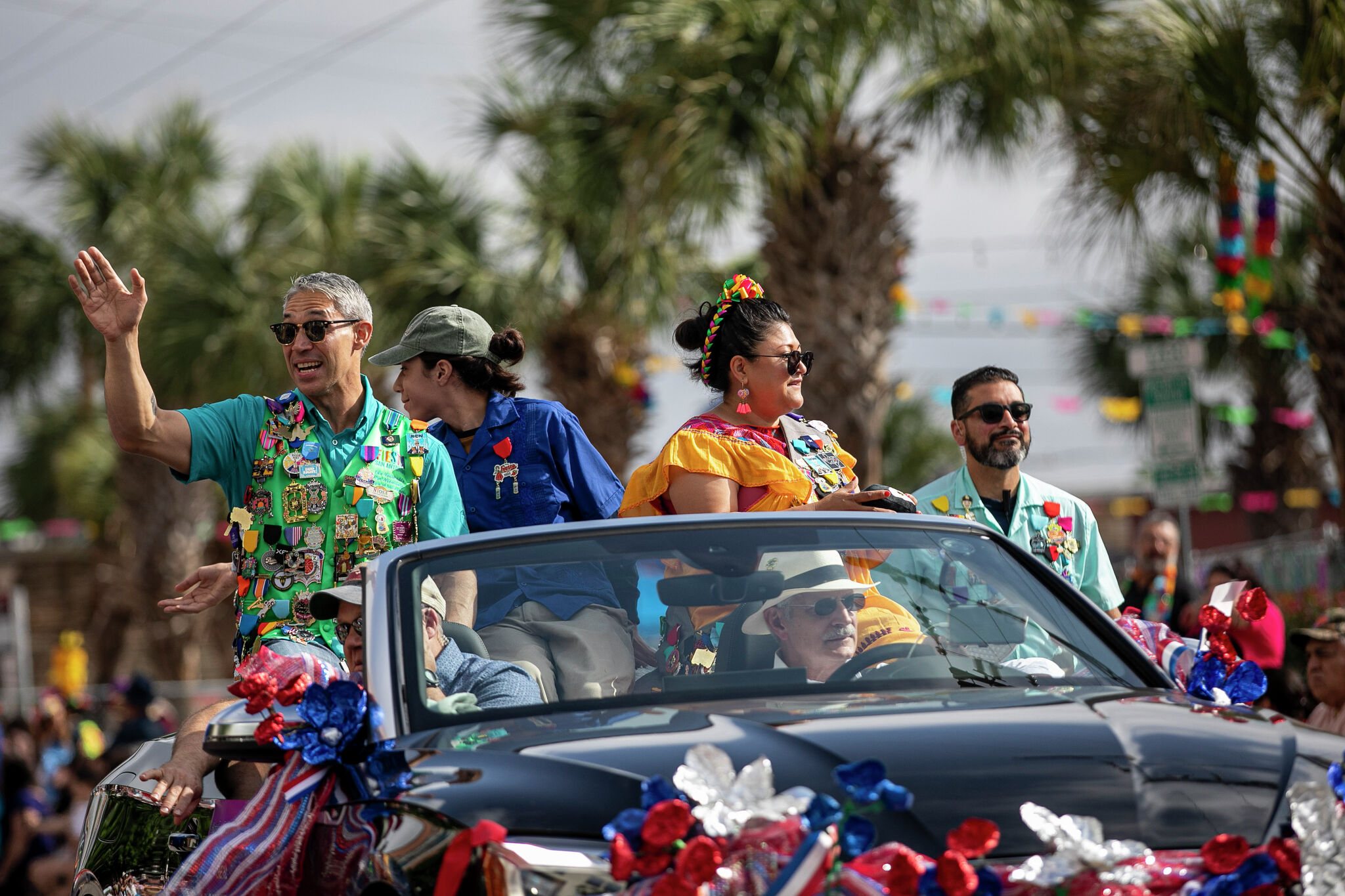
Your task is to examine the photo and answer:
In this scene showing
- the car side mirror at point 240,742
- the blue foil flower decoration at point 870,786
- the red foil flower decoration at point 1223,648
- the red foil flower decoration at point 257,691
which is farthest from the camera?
the red foil flower decoration at point 1223,648

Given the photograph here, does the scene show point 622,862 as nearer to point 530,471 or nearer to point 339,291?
point 339,291

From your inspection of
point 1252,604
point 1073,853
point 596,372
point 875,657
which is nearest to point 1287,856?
point 1073,853

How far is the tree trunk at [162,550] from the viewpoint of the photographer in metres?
23.5

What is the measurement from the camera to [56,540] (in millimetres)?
34625

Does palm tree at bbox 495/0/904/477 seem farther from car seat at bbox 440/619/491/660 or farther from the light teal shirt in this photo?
car seat at bbox 440/619/491/660

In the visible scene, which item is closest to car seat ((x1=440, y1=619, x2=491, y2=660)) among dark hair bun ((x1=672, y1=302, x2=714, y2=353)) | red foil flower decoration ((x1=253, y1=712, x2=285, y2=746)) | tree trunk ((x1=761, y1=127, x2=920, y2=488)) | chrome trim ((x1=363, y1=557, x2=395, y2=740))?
chrome trim ((x1=363, y1=557, x2=395, y2=740))

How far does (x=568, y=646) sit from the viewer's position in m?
3.69

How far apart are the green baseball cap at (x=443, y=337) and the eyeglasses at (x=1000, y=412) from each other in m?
1.78

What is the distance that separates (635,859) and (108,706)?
67.7 feet

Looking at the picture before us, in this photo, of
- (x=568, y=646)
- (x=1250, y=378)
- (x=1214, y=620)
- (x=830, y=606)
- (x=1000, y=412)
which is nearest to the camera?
(x=830, y=606)

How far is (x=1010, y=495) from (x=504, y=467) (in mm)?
1838

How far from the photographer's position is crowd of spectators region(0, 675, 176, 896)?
11.4 m

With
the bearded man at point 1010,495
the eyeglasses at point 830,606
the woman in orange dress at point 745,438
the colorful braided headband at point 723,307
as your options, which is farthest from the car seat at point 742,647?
the bearded man at point 1010,495

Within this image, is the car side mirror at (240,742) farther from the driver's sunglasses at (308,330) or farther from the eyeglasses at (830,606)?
the driver's sunglasses at (308,330)
